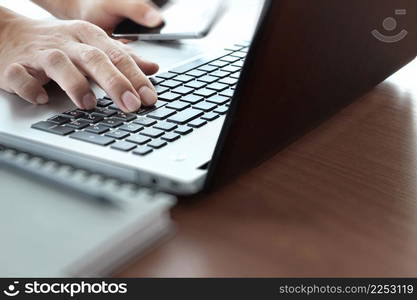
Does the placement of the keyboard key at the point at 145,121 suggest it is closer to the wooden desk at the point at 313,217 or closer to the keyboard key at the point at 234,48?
the wooden desk at the point at 313,217

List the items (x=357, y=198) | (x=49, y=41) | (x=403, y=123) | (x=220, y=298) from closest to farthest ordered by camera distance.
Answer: (x=220, y=298), (x=357, y=198), (x=403, y=123), (x=49, y=41)

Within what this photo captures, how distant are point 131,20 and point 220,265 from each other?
2.09 ft

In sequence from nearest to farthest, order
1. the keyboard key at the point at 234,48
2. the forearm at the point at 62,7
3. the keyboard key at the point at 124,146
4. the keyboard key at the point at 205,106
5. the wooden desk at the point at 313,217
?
the wooden desk at the point at 313,217 < the keyboard key at the point at 124,146 < the keyboard key at the point at 205,106 < the keyboard key at the point at 234,48 < the forearm at the point at 62,7

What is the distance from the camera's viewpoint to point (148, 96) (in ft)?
2.17

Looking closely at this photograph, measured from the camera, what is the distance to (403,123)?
0.68 meters

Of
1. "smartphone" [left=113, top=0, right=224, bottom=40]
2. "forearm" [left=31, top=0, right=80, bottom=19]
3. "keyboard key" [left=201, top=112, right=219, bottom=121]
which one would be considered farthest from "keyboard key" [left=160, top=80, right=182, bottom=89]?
"forearm" [left=31, top=0, right=80, bottom=19]

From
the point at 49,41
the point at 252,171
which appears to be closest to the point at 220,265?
the point at 252,171

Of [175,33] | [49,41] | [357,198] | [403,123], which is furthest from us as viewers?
[175,33]

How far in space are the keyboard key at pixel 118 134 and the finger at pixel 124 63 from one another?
0.26 ft

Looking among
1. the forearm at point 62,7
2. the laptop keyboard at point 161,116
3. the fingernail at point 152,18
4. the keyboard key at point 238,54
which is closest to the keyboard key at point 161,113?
the laptop keyboard at point 161,116

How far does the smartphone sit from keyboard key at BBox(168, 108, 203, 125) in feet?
1.03

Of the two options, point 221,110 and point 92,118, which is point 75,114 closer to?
point 92,118

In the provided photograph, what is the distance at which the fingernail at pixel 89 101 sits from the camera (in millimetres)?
664

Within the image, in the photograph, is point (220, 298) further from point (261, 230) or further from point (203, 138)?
point (203, 138)
